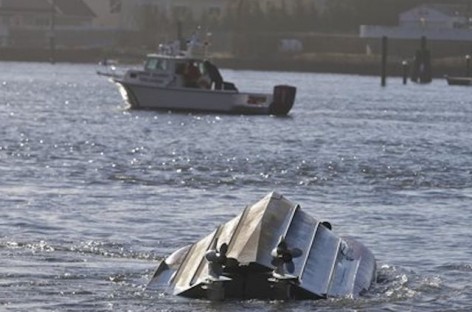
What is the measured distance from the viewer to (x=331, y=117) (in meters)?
67.8

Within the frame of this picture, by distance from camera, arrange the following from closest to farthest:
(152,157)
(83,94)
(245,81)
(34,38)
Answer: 1. (152,157)
2. (83,94)
3. (245,81)
4. (34,38)

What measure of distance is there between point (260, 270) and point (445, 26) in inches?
4827

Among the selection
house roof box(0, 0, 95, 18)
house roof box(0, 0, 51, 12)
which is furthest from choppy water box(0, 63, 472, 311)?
house roof box(0, 0, 95, 18)

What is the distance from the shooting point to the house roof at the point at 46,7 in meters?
165

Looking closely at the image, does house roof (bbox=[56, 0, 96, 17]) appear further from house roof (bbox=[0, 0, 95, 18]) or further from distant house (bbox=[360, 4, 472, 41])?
distant house (bbox=[360, 4, 472, 41])

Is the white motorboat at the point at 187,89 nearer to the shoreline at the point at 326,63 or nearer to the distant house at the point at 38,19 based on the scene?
the shoreline at the point at 326,63

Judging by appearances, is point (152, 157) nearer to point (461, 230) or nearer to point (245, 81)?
point (461, 230)

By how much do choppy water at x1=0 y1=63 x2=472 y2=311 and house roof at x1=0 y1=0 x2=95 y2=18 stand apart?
95.5 meters

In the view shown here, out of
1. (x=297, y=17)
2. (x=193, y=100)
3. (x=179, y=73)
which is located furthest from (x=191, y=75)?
(x=297, y=17)

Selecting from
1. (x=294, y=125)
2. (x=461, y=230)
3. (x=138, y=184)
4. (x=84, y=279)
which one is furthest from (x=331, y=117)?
(x=84, y=279)

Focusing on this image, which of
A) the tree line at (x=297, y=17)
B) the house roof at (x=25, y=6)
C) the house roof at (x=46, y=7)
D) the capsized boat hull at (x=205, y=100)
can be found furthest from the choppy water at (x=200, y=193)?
the house roof at (x=46, y=7)

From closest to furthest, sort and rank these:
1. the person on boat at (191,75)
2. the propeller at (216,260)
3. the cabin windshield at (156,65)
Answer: the propeller at (216,260) → the cabin windshield at (156,65) → the person on boat at (191,75)

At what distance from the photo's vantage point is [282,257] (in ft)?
63.9

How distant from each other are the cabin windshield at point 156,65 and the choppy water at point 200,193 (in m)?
1.52
